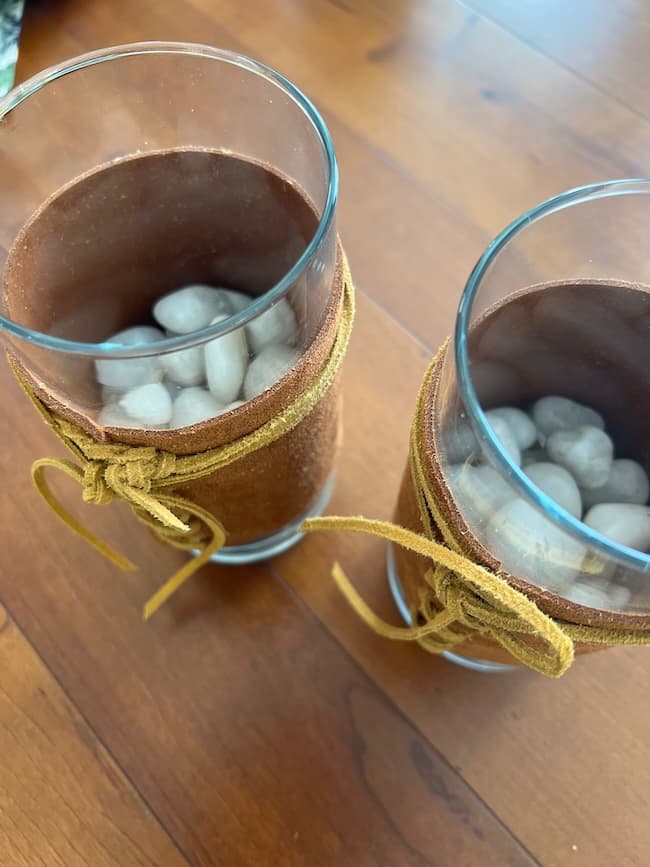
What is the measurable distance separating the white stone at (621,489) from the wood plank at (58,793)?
0.83 feet

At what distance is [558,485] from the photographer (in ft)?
1.05

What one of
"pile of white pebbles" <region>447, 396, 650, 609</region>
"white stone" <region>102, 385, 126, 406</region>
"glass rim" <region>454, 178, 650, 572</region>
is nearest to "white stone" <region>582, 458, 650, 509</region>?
"pile of white pebbles" <region>447, 396, 650, 609</region>

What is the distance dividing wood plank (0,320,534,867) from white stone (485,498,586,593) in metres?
0.15

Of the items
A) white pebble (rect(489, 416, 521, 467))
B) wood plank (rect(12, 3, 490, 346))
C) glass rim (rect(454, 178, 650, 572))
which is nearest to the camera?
glass rim (rect(454, 178, 650, 572))

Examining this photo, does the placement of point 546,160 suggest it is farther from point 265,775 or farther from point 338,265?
point 265,775

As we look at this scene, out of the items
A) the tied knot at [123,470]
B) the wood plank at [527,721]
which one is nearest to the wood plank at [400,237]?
the wood plank at [527,721]

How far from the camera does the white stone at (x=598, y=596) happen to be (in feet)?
0.82

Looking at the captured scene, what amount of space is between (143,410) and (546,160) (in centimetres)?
36

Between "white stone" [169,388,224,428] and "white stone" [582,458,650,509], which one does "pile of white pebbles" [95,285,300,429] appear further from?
"white stone" [582,458,650,509]

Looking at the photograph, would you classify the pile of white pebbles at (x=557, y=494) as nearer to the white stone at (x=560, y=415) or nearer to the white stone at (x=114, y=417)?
the white stone at (x=560, y=415)

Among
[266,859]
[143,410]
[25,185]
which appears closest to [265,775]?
[266,859]

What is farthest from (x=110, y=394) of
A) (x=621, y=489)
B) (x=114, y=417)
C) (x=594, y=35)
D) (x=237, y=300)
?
(x=594, y=35)

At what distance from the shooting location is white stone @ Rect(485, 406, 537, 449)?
0.34 meters

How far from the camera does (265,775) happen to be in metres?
0.36
